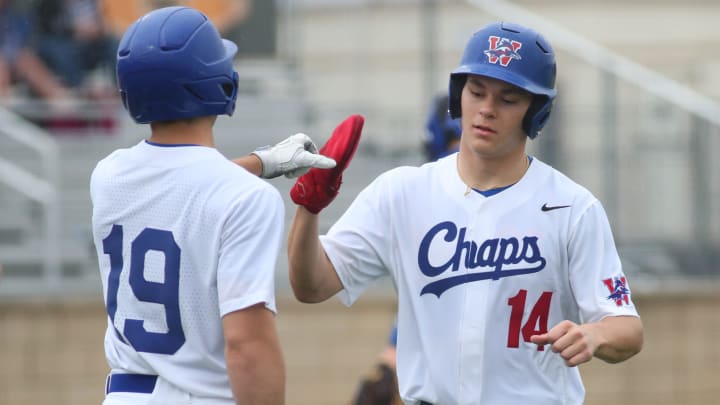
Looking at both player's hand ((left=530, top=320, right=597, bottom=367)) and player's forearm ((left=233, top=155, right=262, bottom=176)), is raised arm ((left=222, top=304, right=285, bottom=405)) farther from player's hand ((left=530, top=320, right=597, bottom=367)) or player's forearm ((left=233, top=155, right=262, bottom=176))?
player's hand ((left=530, top=320, right=597, bottom=367))

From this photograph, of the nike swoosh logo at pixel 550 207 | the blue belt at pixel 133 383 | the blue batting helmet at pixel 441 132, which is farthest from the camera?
the blue batting helmet at pixel 441 132

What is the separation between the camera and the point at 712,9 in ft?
53.4

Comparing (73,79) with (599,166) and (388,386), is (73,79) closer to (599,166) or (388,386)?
(599,166)

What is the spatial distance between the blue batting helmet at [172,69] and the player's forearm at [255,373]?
65 centimetres

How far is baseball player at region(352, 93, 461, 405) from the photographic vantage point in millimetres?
6008

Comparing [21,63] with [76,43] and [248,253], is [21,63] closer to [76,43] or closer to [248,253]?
[76,43]

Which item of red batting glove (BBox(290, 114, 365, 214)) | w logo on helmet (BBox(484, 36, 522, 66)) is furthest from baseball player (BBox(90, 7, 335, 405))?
w logo on helmet (BBox(484, 36, 522, 66))

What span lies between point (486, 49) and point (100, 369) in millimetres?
6000

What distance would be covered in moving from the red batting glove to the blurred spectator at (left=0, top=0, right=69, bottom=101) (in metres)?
7.56

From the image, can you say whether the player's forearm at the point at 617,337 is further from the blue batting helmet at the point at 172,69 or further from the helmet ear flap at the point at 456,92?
the blue batting helmet at the point at 172,69

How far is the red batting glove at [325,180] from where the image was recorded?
4137 mm

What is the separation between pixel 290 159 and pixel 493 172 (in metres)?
0.62

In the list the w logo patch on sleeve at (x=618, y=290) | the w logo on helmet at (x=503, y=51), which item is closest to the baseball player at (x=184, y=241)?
the w logo on helmet at (x=503, y=51)

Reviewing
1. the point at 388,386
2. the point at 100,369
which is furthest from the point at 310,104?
the point at 388,386
